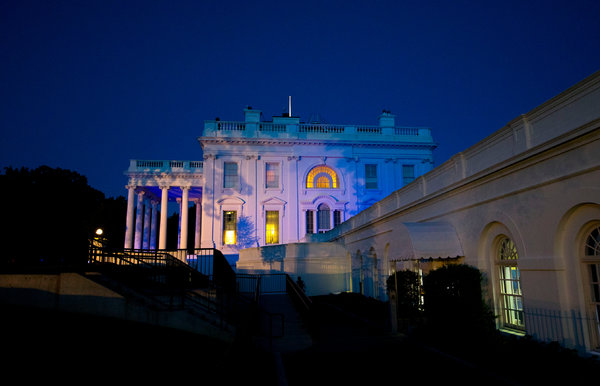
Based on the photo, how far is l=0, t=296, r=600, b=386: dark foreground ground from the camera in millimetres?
6773

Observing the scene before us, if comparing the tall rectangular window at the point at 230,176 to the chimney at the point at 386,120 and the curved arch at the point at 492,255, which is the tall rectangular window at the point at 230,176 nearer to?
the chimney at the point at 386,120

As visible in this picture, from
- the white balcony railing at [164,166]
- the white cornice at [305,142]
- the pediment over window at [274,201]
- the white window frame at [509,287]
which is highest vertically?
the white cornice at [305,142]

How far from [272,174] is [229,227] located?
6.66 m

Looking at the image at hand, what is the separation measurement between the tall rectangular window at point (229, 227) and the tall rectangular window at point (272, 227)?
306cm

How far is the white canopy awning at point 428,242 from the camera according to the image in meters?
11.4

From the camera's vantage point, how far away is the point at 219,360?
25.8ft

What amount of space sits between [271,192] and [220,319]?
1016 inches

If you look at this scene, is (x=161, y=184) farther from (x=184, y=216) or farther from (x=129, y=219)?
(x=129, y=219)

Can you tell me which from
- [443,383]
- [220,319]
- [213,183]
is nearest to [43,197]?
[213,183]

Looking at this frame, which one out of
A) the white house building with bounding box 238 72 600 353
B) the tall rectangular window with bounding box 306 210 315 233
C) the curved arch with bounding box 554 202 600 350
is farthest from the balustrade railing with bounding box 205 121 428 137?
the curved arch with bounding box 554 202 600 350

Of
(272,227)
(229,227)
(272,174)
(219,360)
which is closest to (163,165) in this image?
(229,227)

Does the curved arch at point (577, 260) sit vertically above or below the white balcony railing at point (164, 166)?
below

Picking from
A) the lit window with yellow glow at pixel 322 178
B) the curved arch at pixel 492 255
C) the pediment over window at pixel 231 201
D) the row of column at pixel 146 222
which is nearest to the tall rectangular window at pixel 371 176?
the lit window with yellow glow at pixel 322 178

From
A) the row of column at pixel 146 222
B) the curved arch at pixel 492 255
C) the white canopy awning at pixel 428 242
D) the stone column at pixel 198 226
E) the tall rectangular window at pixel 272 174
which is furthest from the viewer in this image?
the stone column at pixel 198 226
